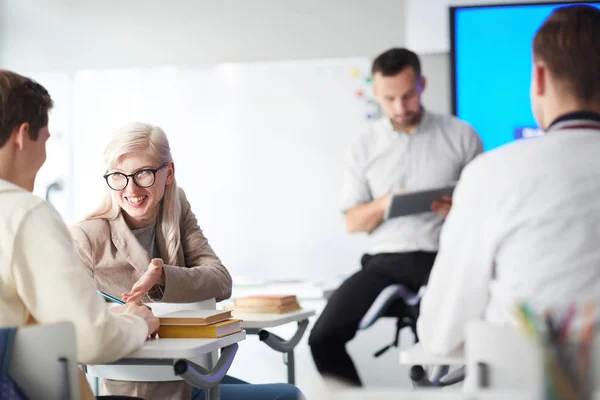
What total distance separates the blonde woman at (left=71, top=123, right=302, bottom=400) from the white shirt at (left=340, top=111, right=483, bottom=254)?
1051 millimetres

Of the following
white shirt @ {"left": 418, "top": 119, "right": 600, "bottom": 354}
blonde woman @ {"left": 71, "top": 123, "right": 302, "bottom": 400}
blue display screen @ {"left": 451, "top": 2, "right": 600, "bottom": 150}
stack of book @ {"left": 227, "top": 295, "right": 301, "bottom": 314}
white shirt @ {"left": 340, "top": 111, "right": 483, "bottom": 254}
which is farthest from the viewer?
blue display screen @ {"left": 451, "top": 2, "right": 600, "bottom": 150}

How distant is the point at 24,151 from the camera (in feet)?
5.87

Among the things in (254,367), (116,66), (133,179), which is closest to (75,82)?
(116,66)

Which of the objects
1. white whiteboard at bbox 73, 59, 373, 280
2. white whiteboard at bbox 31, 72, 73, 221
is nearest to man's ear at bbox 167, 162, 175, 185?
white whiteboard at bbox 73, 59, 373, 280

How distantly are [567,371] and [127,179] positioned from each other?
1.95 m

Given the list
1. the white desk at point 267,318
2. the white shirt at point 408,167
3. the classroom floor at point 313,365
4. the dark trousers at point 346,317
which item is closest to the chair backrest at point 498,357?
the white desk at point 267,318

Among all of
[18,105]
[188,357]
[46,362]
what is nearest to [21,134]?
[18,105]

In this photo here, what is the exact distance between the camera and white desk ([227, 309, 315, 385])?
2.57 meters

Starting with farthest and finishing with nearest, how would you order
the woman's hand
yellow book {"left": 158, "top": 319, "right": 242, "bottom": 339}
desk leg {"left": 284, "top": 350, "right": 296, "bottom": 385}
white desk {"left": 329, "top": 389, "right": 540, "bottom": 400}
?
1. desk leg {"left": 284, "top": 350, "right": 296, "bottom": 385}
2. the woman's hand
3. yellow book {"left": 158, "top": 319, "right": 242, "bottom": 339}
4. white desk {"left": 329, "top": 389, "right": 540, "bottom": 400}

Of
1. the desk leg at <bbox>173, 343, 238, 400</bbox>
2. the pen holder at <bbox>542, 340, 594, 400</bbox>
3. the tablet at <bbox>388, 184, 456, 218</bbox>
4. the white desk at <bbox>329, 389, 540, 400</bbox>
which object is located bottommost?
the desk leg at <bbox>173, 343, 238, 400</bbox>

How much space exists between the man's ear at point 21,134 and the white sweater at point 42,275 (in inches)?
5.2

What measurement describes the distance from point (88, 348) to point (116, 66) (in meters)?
3.99

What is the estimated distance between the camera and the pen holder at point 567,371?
2.69 feet

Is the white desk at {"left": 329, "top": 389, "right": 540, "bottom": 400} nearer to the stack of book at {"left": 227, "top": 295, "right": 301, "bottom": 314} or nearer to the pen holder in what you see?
the pen holder
